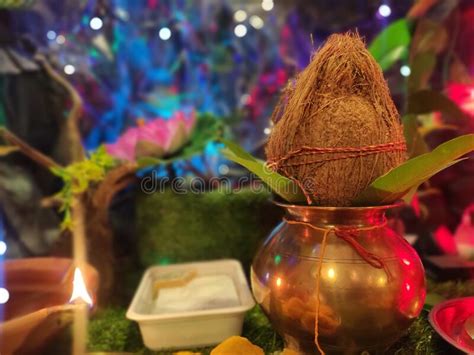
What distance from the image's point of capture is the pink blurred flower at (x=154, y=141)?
1061mm

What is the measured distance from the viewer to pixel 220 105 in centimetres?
131

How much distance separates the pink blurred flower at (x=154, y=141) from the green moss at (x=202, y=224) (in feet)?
0.39

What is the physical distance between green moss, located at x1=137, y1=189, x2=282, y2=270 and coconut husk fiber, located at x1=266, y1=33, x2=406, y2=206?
1.43 feet

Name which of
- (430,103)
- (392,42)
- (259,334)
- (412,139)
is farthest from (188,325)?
(392,42)

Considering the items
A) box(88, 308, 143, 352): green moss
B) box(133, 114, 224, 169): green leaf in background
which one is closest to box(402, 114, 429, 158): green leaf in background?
box(133, 114, 224, 169): green leaf in background

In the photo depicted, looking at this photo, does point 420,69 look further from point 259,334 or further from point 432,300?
point 259,334


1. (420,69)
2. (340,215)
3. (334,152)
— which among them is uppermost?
(420,69)

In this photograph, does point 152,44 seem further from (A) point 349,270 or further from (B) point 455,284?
(B) point 455,284

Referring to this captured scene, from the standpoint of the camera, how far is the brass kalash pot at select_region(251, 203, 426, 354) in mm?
619

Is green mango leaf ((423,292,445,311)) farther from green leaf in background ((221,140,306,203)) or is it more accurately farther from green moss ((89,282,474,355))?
green leaf in background ((221,140,306,203))

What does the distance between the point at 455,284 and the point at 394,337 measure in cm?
42

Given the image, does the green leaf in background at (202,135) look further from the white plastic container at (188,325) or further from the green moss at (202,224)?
the white plastic container at (188,325)

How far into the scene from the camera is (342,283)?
24.4 inches

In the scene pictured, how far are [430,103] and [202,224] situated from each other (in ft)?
2.20
